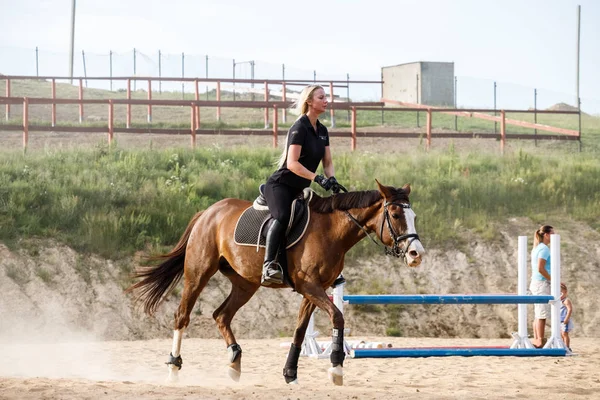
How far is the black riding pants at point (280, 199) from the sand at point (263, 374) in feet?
5.65

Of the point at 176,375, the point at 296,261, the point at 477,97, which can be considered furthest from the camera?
the point at 477,97

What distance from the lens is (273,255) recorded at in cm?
938

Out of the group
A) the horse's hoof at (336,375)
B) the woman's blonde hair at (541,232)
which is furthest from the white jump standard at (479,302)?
the horse's hoof at (336,375)

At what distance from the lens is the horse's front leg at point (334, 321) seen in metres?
9.04

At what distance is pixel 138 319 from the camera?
1664cm

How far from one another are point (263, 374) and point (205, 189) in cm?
920

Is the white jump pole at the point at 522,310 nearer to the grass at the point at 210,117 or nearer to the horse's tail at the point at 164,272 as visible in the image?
the horse's tail at the point at 164,272

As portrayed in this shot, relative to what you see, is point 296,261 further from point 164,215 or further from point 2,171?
point 2,171

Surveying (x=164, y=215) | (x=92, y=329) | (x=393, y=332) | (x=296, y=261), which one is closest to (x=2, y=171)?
(x=164, y=215)

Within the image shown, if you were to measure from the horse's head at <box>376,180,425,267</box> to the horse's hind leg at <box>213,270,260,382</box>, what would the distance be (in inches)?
79.6

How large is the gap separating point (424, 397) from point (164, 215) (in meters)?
11.2

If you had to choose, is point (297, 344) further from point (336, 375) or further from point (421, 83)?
point (421, 83)

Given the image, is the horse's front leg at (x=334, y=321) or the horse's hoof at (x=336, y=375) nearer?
the horse's front leg at (x=334, y=321)

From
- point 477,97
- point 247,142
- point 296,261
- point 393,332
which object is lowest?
point 393,332
